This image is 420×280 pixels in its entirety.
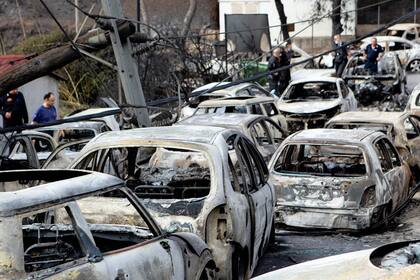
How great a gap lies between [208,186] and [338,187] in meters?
2.78

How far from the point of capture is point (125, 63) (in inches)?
487

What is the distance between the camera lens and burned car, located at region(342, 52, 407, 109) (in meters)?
22.5

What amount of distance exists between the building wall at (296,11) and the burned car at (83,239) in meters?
34.9

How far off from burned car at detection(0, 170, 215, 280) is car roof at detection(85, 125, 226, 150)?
0.77 metres

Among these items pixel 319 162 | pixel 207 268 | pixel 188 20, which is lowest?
pixel 319 162

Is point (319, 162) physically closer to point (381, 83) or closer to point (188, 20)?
point (381, 83)

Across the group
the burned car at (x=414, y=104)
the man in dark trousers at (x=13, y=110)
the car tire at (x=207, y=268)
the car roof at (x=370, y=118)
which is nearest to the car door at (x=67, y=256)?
the car tire at (x=207, y=268)

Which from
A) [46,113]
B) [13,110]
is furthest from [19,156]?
[13,110]

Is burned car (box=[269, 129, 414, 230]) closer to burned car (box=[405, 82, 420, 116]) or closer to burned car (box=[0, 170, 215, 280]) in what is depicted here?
burned car (box=[0, 170, 215, 280])

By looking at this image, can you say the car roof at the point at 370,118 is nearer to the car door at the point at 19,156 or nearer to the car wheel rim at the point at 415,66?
the car door at the point at 19,156

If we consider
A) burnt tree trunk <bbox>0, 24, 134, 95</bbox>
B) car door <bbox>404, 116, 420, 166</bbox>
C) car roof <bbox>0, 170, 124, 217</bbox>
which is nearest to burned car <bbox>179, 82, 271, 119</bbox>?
car door <bbox>404, 116, 420, 166</bbox>

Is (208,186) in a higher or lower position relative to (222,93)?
higher

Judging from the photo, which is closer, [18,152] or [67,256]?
[67,256]

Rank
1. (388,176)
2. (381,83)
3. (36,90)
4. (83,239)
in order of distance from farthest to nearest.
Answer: (381,83), (36,90), (388,176), (83,239)
